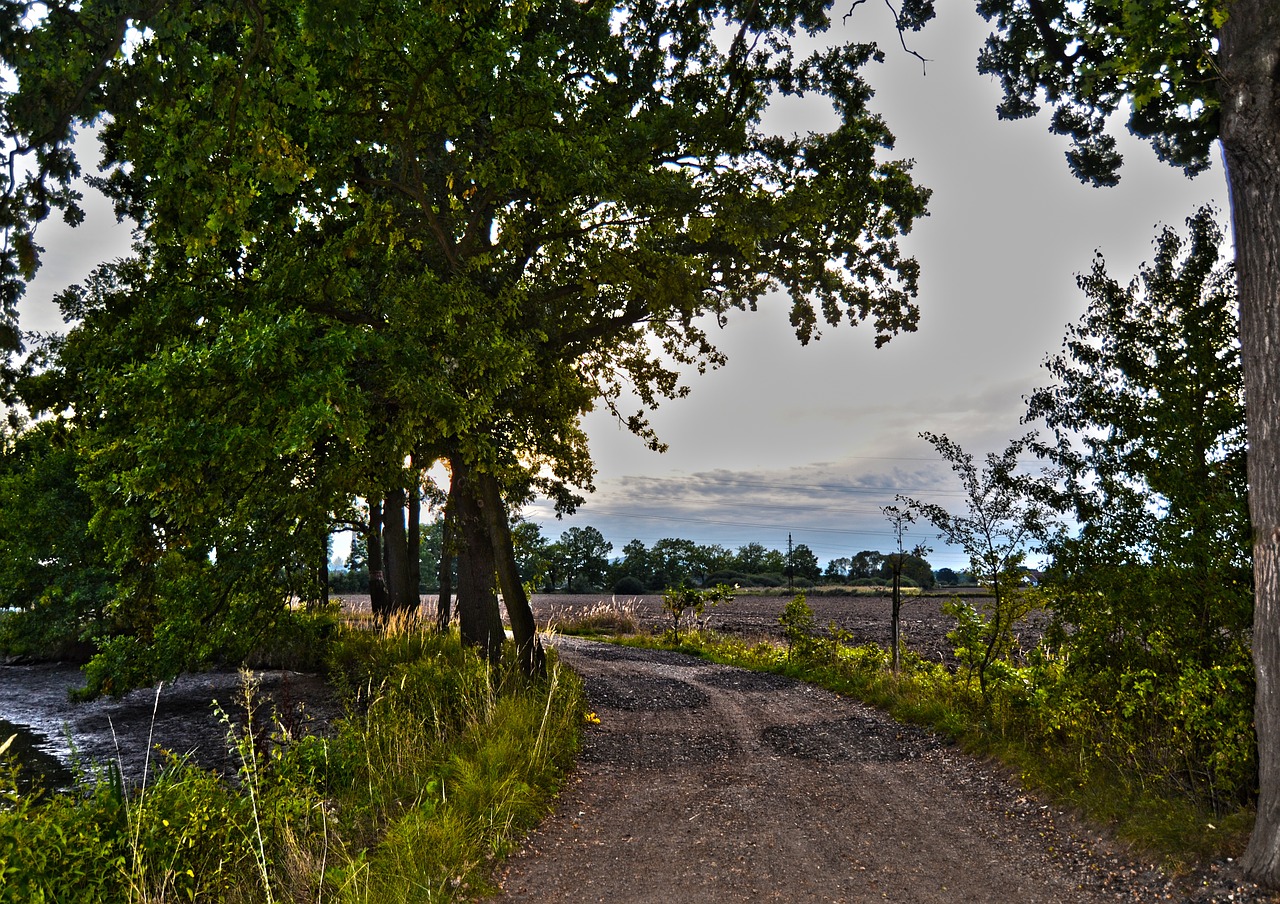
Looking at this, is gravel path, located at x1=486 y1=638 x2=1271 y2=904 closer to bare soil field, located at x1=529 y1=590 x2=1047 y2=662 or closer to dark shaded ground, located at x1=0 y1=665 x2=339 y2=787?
bare soil field, located at x1=529 y1=590 x2=1047 y2=662

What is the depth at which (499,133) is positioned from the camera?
25.7 ft

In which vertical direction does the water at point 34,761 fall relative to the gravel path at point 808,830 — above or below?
below

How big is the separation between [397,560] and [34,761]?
9823 millimetres

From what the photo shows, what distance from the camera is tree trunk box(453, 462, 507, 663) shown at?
519 inches

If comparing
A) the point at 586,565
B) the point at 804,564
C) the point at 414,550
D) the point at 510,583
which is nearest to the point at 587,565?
the point at 586,565

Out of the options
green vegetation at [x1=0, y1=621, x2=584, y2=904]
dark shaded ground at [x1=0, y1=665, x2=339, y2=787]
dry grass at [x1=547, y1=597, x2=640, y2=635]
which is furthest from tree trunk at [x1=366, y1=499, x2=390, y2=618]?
green vegetation at [x1=0, y1=621, x2=584, y2=904]

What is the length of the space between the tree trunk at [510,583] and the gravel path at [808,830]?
214 centimetres

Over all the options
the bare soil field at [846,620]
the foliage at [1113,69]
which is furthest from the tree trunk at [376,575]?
the foliage at [1113,69]

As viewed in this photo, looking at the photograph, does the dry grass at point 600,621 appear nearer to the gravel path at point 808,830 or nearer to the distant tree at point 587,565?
the gravel path at point 808,830

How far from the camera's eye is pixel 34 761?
33.9ft

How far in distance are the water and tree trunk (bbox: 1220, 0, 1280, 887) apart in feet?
35.3

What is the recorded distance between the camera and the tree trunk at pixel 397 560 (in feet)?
63.4

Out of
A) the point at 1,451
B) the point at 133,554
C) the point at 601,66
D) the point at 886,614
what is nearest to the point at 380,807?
the point at 133,554

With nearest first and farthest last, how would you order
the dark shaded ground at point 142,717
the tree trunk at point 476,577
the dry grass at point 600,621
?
the dark shaded ground at point 142,717, the tree trunk at point 476,577, the dry grass at point 600,621
